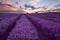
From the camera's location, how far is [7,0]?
14.8 ft

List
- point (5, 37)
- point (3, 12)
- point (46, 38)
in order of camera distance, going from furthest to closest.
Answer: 1. point (3, 12)
2. point (5, 37)
3. point (46, 38)

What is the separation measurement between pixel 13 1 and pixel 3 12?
43 centimetres

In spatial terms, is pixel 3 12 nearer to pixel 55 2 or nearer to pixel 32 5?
pixel 32 5

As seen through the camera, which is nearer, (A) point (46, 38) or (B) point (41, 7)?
(A) point (46, 38)

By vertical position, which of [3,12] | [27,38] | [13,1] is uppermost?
[13,1]

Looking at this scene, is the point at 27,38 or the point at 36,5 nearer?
the point at 27,38

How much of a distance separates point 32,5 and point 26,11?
28 centimetres

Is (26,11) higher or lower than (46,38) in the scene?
higher

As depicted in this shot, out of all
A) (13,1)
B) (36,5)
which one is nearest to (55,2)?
(36,5)

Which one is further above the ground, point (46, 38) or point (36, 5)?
point (36, 5)

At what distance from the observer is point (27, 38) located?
2428 millimetres

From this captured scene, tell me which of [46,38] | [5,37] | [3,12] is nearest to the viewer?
[46,38]

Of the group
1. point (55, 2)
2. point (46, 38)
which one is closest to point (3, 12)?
point (55, 2)

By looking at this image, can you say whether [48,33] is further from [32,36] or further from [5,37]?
[5,37]
